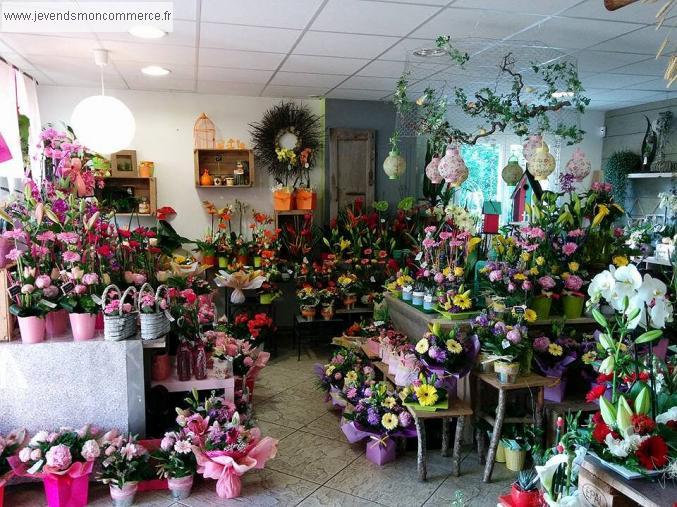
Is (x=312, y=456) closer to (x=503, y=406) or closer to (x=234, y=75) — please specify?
(x=503, y=406)

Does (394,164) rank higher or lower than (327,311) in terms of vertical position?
higher

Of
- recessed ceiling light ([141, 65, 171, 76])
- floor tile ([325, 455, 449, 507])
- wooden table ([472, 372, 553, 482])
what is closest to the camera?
floor tile ([325, 455, 449, 507])

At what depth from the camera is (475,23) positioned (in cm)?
322

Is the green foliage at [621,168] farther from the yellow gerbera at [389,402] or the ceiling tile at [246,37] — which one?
the yellow gerbera at [389,402]

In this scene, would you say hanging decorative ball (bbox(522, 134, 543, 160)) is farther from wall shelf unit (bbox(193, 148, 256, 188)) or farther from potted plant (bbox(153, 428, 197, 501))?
wall shelf unit (bbox(193, 148, 256, 188))

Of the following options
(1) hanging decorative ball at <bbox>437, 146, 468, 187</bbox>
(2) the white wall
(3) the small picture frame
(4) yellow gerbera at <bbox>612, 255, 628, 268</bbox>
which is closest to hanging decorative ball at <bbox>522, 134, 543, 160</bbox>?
(1) hanging decorative ball at <bbox>437, 146, 468, 187</bbox>

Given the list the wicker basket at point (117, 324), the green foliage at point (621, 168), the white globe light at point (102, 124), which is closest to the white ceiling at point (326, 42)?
the white globe light at point (102, 124)

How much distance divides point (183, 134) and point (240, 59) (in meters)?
1.85

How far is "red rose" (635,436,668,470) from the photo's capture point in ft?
4.90

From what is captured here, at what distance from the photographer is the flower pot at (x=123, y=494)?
2.68m

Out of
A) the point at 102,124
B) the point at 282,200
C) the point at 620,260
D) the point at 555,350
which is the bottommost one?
the point at 555,350

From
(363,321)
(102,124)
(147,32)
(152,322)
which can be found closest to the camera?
(152,322)

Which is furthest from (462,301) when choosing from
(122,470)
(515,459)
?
(122,470)

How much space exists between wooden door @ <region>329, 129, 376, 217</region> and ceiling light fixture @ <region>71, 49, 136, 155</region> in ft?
7.67
